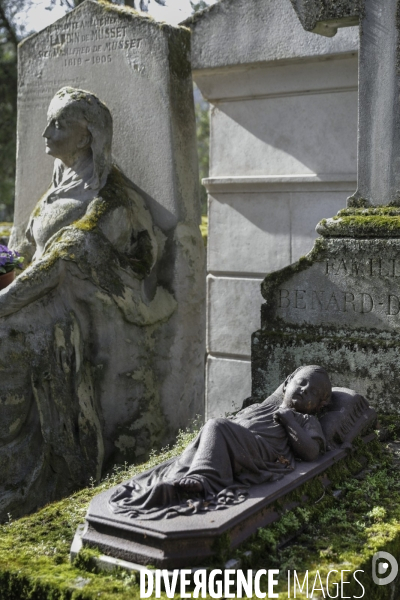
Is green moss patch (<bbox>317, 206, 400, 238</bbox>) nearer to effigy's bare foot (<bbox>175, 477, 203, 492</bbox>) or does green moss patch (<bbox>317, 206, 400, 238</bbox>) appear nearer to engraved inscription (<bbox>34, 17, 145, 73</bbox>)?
effigy's bare foot (<bbox>175, 477, 203, 492</bbox>)

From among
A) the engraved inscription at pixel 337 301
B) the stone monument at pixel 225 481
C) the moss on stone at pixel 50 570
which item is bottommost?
the moss on stone at pixel 50 570

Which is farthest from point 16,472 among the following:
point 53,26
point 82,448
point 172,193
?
point 53,26

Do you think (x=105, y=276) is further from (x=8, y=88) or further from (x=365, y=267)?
(x=8, y=88)

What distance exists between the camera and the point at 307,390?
158 inches

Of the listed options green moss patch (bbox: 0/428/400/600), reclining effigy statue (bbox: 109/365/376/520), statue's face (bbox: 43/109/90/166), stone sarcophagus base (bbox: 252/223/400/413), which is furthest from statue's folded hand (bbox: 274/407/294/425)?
statue's face (bbox: 43/109/90/166)

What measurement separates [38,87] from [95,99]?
52.1 inches

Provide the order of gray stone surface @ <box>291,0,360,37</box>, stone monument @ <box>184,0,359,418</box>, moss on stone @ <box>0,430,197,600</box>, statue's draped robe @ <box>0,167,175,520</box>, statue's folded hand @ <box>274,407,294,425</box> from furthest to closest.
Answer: stone monument @ <box>184,0,359,418</box>
statue's draped robe @ <box>0,167,175,520</box>
gray stone surface @ <box>291,0,360,37</box>
statue's folded hand @ <box>274,407,294,425</box>
moss on stone @ <box>0,430,197,600</box>

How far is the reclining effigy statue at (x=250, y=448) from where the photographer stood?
3.26 metres

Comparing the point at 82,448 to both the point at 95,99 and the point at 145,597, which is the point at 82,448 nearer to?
the point at 95,99

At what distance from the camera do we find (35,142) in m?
7.54

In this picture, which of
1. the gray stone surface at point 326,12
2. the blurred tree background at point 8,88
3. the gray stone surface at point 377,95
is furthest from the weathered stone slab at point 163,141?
the blurred tree background at point 8,88

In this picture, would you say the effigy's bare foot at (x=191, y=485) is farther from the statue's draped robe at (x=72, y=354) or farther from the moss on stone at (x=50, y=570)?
the statue's draped robe at (x=72, y=354)

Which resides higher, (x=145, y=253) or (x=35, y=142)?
(x=35, y=142)

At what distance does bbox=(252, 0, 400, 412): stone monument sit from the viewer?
4.75m
